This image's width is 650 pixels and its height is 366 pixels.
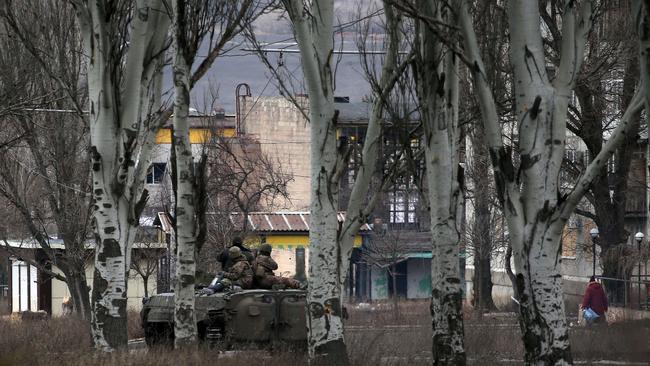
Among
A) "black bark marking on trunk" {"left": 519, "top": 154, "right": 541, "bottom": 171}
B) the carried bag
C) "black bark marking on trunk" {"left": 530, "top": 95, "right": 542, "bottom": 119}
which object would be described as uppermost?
"black bark marking on trunk" {"left": 530, "top": 95, "right": 542, "bottom": 119}

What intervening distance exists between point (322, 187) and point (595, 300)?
14668 millimetres

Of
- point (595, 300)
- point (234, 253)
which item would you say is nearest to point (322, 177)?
point (234, 253)

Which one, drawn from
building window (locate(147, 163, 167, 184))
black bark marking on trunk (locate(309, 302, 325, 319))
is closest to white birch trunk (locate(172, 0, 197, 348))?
black bark marking on trunk (locate(309, 302, 325, 319))

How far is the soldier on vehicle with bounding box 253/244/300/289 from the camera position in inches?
846

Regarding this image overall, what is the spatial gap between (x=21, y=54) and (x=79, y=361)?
12.5 metres

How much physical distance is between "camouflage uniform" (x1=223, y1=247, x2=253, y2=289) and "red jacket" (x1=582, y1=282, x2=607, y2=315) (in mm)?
9889

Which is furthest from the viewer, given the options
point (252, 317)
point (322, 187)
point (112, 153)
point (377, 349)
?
point (252, 317)

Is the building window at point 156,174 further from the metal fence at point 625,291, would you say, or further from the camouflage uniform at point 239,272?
the camouflage uniform at point 239,272

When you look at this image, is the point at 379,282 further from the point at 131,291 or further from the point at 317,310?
the point at 317,310

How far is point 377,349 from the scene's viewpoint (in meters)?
18.9

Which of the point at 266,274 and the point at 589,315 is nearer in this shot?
the point at 266,274

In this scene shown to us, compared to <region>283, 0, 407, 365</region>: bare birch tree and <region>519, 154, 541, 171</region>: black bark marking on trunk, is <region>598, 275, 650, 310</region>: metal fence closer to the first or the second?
<region>283, 0, 407, 365</region>: bare birch tree

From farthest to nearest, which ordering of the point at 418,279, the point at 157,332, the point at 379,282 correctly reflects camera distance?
the point at 418,279 < the point at 379,282 < the point at 157,332

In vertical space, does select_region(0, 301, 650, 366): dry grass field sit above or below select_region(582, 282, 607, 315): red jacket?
below
